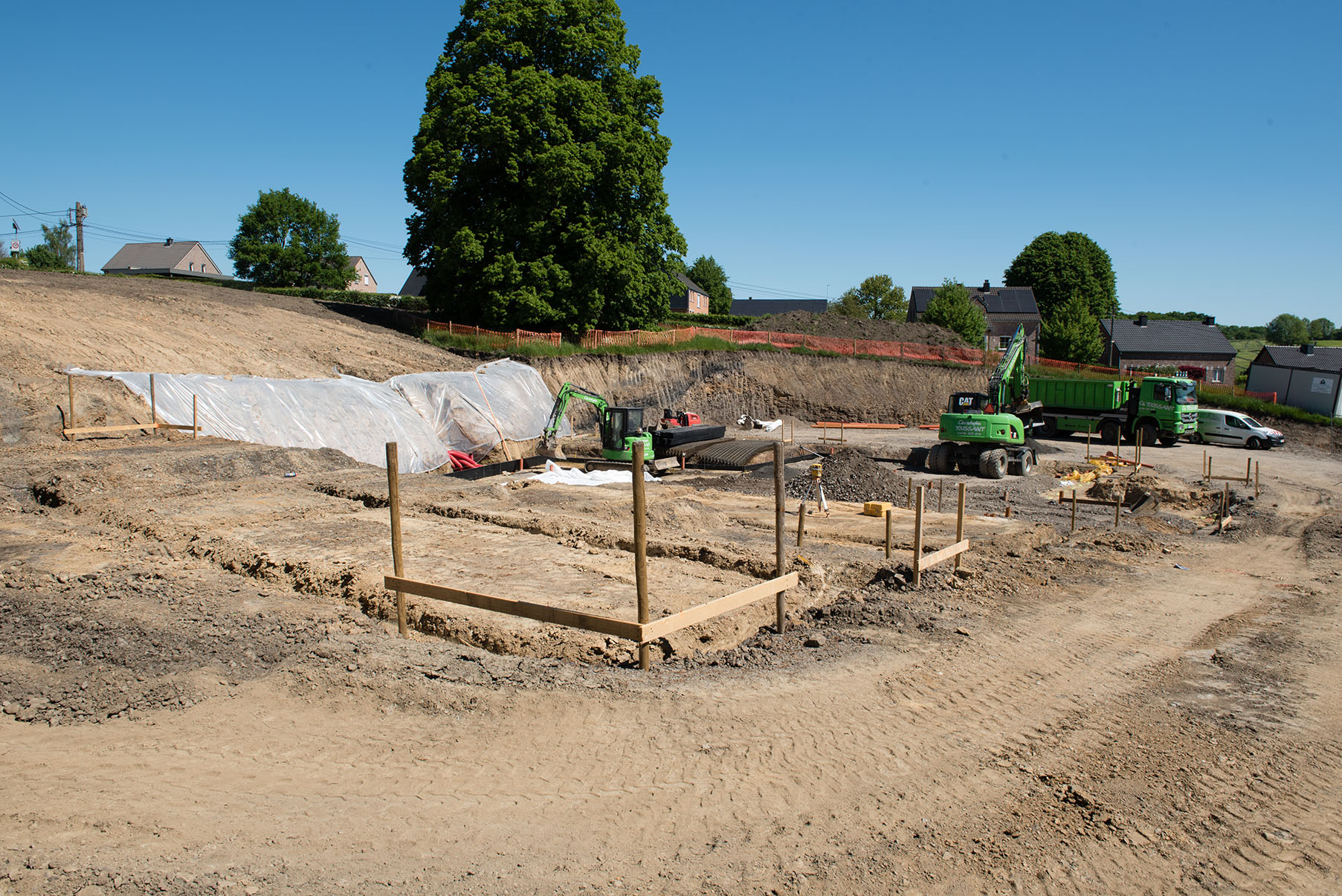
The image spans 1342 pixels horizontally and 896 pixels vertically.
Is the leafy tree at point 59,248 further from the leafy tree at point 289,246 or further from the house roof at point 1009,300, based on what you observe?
the house roof at point 1009,300

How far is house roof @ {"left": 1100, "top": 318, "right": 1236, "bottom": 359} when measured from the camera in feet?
195

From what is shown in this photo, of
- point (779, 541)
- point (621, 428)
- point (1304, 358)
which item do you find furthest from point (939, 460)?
point (1304, 358)

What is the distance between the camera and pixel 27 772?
5.73 meters

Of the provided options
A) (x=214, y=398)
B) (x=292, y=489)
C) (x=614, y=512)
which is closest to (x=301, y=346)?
(x=214, y=398)

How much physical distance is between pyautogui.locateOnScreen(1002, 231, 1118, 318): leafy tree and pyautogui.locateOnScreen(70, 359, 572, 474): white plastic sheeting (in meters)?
59.7

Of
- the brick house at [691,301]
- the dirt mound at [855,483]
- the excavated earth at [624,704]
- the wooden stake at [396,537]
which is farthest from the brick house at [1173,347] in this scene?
the wooden stake at [396,537]

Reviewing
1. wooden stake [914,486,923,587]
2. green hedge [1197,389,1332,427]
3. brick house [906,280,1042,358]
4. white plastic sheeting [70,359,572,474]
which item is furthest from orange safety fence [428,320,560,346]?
brick house [906,280,1042,358]

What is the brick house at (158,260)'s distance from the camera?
74.7m

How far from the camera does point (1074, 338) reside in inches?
2206

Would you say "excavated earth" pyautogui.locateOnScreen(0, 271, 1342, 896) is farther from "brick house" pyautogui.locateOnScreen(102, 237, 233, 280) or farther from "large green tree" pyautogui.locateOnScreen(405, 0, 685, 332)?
"brick house" pyautogui.locateOnScreen(102, 237, 233, 280)

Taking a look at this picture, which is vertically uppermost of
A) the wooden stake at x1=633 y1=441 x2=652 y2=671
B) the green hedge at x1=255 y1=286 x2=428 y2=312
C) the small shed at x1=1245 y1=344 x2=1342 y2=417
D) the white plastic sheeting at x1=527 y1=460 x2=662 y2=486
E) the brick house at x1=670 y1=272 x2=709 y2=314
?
the brick house at x1=670 y1=272 x2=709 y2=314

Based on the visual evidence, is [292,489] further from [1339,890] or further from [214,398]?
[1339,890]

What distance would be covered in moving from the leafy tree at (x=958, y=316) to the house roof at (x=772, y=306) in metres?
38.1

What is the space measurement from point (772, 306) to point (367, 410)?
78997 mm
